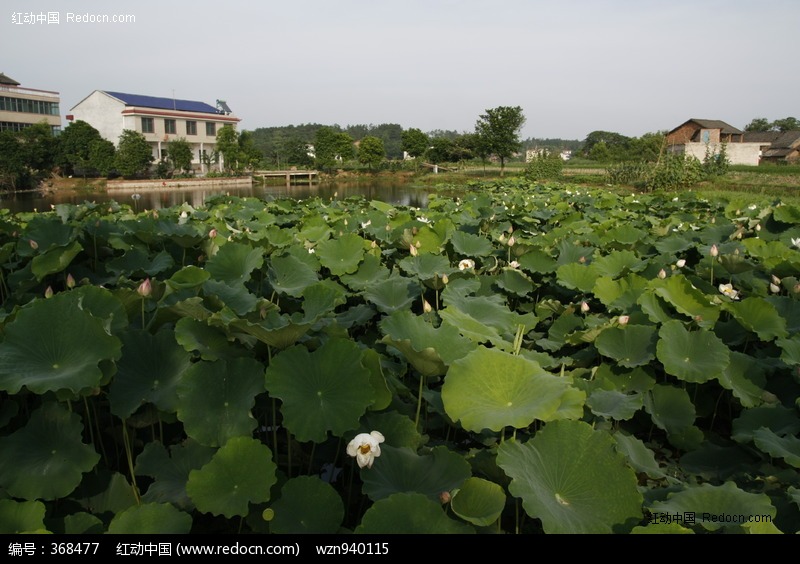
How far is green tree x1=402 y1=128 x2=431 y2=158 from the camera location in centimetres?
4403

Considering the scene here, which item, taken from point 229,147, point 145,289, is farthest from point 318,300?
point 229,147

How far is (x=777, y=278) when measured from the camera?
2551 mm

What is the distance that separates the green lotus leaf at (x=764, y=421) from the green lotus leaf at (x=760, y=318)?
0.39 meters

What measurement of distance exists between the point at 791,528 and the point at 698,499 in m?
0.32

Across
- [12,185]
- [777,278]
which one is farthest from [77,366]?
[12,185]

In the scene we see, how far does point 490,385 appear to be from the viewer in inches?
50.9

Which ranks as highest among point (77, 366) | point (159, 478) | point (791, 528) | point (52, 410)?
point (77, 366)

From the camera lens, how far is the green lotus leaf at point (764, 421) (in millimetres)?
1729

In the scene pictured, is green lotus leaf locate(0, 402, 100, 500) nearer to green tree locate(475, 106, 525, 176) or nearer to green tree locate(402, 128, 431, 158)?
green tree locate(475, 106, 525, 176)

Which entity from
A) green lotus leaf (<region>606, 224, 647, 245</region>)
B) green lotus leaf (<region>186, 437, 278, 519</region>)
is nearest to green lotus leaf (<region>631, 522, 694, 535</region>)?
green lotus leaf (<region>186, 437, 278, 519</region>)

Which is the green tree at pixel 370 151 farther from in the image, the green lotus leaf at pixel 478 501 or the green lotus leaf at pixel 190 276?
the green lotus leaf at pixel 478 501

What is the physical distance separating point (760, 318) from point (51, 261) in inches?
111

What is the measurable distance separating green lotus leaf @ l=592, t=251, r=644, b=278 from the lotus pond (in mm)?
364

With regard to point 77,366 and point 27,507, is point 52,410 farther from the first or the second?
point 27,507
